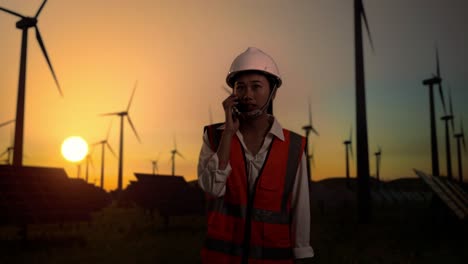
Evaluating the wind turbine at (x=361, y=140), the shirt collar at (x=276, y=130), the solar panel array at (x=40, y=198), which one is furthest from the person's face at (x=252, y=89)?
the wind turbine at (x=361, y=140)

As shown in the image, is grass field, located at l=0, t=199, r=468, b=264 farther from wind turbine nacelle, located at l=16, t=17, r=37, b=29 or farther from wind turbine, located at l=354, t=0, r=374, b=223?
wind turbine nacelle, located at l=16, t=17, r=37, b=29

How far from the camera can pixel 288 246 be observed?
9.58ft

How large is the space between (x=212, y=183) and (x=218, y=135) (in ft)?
1.31

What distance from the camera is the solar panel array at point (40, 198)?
449 inches

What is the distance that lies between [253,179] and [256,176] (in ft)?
0.09

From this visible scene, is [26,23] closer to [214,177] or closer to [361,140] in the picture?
[361,140]

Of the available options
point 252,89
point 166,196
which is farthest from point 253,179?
point 166,196

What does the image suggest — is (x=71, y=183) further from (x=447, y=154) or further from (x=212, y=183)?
(x=447, y=154)

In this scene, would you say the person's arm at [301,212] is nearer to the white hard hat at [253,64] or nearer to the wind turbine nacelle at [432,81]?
the white hard hat at [253,64]

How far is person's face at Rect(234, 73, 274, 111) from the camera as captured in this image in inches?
119

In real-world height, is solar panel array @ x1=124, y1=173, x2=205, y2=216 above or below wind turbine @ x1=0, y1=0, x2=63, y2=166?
below

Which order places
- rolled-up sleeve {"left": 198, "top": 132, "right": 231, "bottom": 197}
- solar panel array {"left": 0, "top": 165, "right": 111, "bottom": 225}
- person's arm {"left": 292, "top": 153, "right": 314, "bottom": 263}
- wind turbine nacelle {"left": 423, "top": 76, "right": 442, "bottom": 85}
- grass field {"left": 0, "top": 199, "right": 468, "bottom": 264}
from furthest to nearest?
wind turbine nacelle {"left": 423, "top": 76, "right": 442, "bottom": 85}
solar panel array {"left": 0, "top": 165, "right": 111, "bottom": 225}
grass field {"left": 0, "top": 199, "right": 468, "bottom": 264}
person's arm {"left": 292, "top": 153, "right": 314, "bottom": 263}
rolled-up sleeve {"left": 198, "top": 132, "right": 231, "bottom": 197}

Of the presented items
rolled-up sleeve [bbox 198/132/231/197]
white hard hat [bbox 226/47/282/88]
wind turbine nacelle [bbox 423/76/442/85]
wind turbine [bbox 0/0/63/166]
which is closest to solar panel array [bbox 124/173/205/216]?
wind turbine [bbox 0/0/63/166]

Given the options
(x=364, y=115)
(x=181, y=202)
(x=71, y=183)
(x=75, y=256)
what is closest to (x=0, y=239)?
(x=71, y=183)
